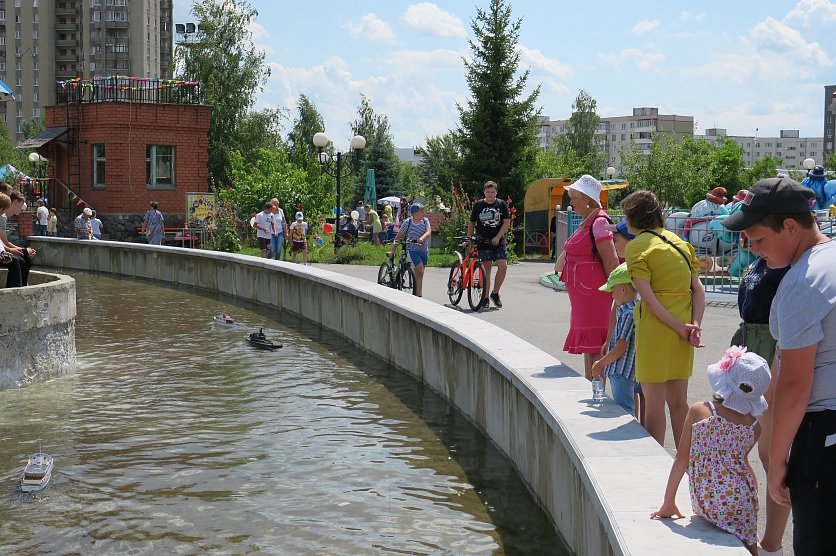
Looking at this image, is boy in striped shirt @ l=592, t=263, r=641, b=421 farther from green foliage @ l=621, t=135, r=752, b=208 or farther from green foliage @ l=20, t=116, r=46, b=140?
green foliage @ l=20, t=116, r=46, b=140

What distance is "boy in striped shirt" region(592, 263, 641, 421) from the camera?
20.2ft

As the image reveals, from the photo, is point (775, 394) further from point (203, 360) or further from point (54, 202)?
point (54, 202)

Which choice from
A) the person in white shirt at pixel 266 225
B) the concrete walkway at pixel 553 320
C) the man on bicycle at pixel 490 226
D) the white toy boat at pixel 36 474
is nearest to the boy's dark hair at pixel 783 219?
the concrete walkway at pixel 553 320

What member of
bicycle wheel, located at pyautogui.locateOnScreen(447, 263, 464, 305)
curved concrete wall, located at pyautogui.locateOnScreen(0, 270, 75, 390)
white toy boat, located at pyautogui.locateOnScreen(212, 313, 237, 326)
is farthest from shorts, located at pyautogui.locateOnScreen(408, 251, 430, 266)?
curved concrete wall, located at pyautogui.locateOnScreen(0, 270, 75, 390)

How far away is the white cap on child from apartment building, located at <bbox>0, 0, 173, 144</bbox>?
127920 millimetres

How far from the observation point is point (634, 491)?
175 inches

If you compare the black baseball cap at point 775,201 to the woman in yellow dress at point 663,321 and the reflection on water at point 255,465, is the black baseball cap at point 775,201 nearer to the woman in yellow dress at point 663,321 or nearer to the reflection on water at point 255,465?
the woman in yellow dress at point 663,321

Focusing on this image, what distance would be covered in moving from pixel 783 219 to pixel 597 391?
8.97 feet

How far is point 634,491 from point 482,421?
4090 millimetres

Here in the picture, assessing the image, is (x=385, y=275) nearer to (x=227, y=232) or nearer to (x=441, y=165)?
(x=227, y=232)

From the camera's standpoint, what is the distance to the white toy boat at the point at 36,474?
6887 millimetres

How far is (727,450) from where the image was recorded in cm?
410

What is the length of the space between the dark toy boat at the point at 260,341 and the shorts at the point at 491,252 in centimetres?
331

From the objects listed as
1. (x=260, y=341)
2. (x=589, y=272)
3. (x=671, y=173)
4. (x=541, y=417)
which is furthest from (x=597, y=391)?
(x=671, y=173)
